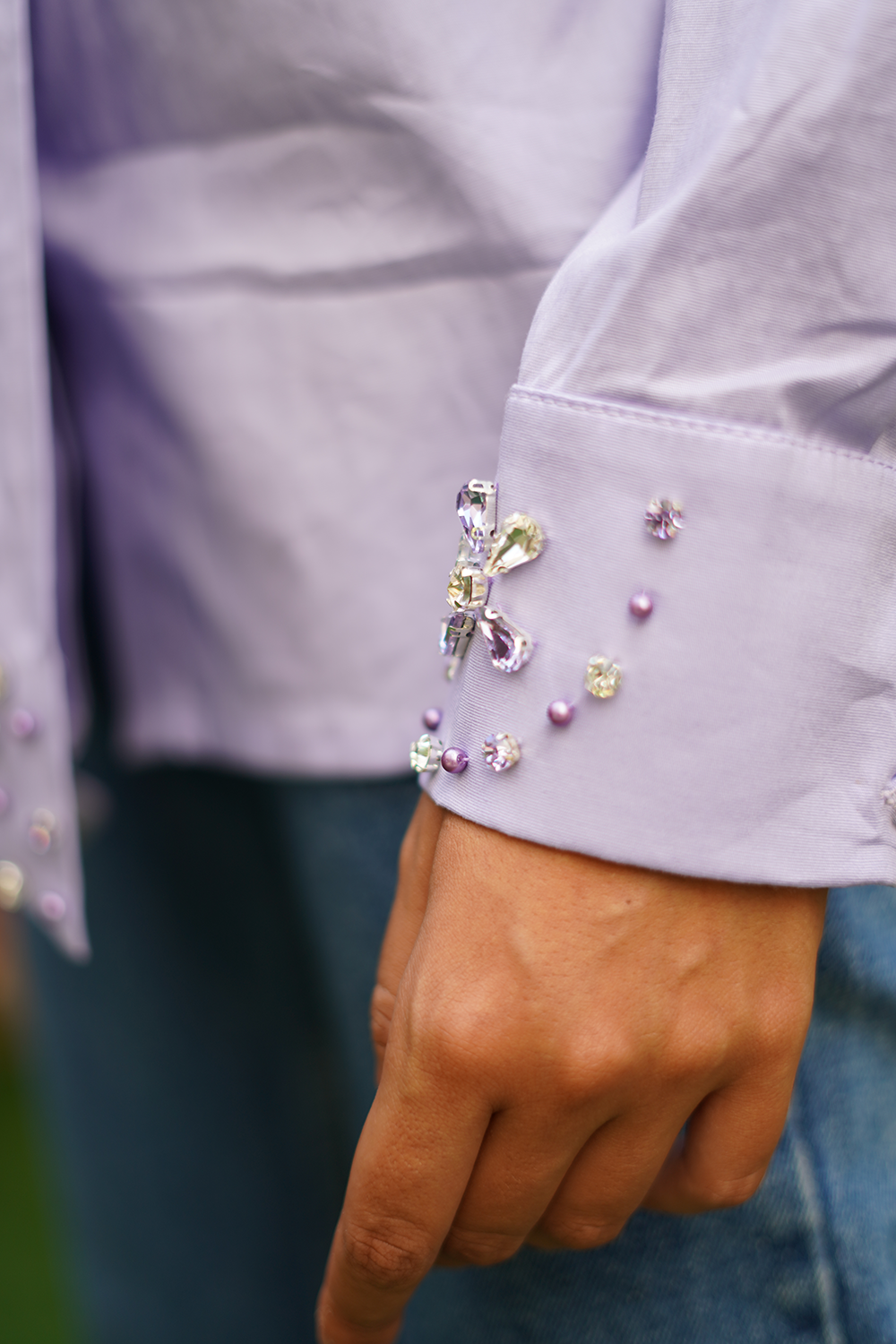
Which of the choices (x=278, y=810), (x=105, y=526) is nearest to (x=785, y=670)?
(x=278, y=810)

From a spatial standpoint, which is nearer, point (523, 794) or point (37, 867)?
point (523, 794)

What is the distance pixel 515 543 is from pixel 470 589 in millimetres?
29

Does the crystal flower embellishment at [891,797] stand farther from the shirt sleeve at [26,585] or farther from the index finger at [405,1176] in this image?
the shirt sleeve at [26,585]

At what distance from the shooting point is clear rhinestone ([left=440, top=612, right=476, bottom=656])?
422 mm

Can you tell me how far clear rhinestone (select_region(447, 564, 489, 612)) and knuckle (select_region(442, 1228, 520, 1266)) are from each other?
0.29 m

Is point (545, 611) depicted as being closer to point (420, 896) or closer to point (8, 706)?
point (420, 896)

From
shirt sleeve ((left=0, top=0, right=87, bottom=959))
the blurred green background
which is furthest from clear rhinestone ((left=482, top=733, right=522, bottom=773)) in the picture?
the blurred green background

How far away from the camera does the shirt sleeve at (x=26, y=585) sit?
534 millimetres

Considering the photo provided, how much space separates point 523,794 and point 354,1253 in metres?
0.23

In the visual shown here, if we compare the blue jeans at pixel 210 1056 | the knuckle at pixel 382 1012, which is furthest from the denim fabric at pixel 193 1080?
the knuckle at pixel 382 1012

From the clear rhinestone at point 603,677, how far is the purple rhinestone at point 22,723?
15.3 inches

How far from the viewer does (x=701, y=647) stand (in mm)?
376

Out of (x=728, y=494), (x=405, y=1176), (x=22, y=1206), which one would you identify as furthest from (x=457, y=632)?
(x=22, y=1206)

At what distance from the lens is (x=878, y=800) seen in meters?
0.41
